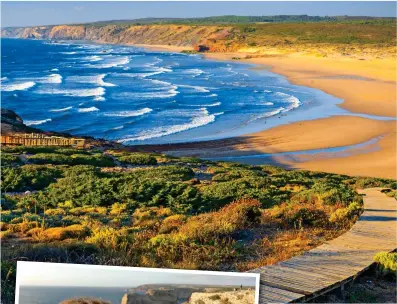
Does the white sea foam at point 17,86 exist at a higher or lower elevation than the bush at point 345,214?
higher

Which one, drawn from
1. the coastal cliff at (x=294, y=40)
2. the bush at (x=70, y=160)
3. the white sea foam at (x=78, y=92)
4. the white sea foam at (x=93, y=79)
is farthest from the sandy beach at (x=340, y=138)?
the coastal cliff at (x=294, y=40)

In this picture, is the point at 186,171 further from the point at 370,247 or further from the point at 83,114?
the point at 83,114

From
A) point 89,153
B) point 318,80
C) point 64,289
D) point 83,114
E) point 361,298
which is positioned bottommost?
point 361,298

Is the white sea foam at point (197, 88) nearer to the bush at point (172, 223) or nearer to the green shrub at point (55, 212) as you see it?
the green shrub at point (55, 212)

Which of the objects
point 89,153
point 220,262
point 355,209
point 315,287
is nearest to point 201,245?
point 220,262

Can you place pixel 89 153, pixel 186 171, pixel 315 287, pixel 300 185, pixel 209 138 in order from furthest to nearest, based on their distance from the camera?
pixel 209 138, pixel 89 153, pixel 186 171, pixel 300 185, pixel 315 287

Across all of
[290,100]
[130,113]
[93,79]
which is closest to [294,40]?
[93,79]
